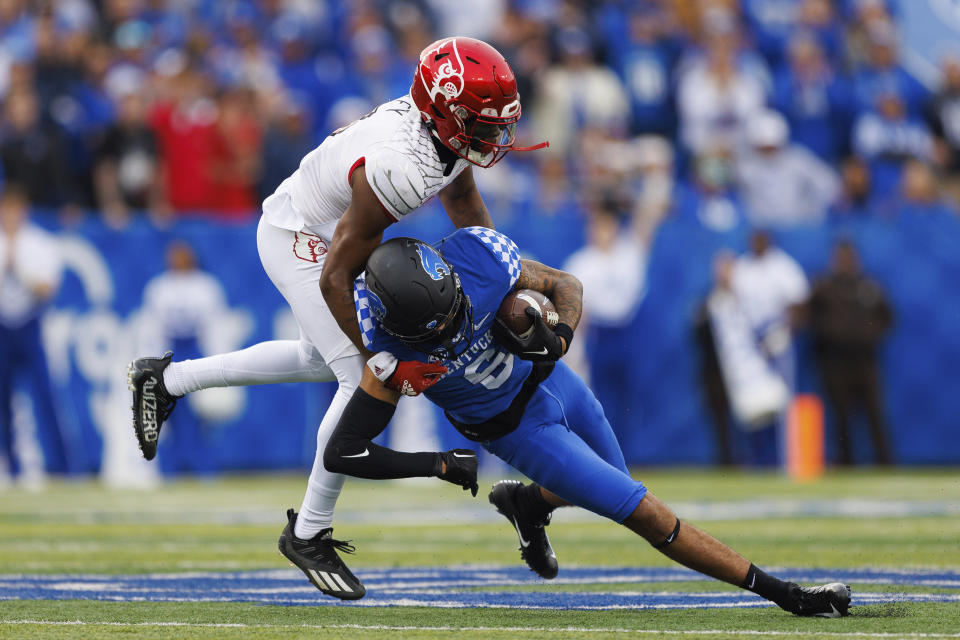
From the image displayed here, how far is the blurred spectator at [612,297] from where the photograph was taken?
37.8 feet

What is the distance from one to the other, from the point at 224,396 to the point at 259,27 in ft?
13.4

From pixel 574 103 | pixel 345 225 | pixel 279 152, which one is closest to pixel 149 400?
pixel 345 225

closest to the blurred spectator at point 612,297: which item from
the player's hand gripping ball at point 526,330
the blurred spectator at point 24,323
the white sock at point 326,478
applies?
the blurred spectator at point 24,323

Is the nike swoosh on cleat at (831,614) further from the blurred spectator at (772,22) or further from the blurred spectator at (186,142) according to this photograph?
the blurred spectator at (772,22)

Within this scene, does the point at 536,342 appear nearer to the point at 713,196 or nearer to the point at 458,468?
the point at 458,468

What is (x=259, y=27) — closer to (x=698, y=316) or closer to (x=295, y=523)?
(x=698, y=316)

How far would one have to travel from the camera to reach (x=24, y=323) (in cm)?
1120

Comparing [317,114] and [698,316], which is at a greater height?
[317,114]

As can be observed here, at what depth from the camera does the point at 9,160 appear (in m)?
11.7

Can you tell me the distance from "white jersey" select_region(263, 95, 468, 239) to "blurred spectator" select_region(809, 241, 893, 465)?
7.12m

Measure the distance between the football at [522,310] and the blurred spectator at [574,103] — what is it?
25.7 feet

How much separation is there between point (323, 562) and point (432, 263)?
3.90ft

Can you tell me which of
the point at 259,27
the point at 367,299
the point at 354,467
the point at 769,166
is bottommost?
the point at 354,467

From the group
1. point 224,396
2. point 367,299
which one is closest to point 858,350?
point 224,396
